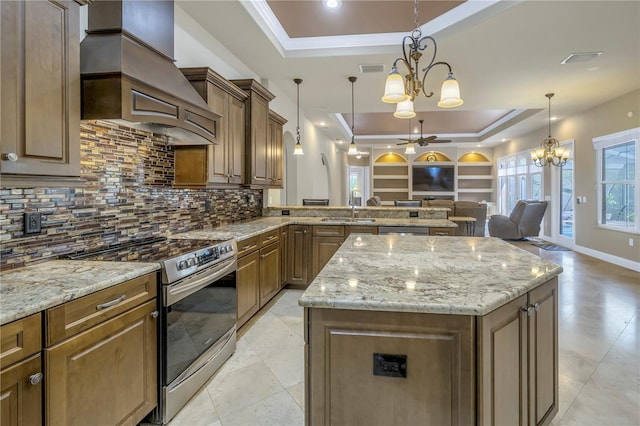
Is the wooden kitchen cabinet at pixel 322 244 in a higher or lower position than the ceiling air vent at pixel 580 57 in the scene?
lower

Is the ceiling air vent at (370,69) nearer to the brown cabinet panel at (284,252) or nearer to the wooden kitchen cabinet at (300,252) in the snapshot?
the wooden kitchen cabinet at (300,252)

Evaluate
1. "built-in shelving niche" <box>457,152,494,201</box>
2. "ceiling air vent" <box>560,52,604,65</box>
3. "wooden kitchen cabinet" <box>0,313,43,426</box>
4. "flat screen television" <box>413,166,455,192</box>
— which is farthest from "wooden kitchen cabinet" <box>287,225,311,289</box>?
"built-in shelving niche" <box>457,152,494,201</box>

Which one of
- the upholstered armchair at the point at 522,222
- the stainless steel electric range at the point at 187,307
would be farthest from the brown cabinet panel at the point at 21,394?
the upholstered armchair at the point at 522,222

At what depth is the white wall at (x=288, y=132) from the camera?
3.17 m

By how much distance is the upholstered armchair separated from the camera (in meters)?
7.76

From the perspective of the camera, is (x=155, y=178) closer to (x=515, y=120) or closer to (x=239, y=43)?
(x=239, y=43)

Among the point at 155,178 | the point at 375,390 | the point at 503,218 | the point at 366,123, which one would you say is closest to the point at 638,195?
the point at 503,218

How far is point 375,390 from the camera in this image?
1.20m

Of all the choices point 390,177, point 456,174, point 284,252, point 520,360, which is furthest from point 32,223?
point 456,174

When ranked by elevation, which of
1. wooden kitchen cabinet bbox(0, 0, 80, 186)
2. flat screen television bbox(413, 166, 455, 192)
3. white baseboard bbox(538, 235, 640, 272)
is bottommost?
white baseboard bbox(538, 235, 640, 272)

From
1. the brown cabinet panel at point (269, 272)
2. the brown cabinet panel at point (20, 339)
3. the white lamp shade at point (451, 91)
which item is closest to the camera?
the brown cabinet panel at point (20, 339)

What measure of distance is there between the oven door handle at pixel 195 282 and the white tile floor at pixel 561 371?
68cm

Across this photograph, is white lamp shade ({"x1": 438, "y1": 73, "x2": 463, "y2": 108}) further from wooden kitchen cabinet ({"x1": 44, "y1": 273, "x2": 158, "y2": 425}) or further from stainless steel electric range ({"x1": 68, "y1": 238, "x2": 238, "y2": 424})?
wooden kitchen cabinet ({"x1": 44, "y1": 273, "x2": 158, "y2": 425})

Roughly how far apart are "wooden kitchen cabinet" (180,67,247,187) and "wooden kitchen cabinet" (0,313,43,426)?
1.83 m
